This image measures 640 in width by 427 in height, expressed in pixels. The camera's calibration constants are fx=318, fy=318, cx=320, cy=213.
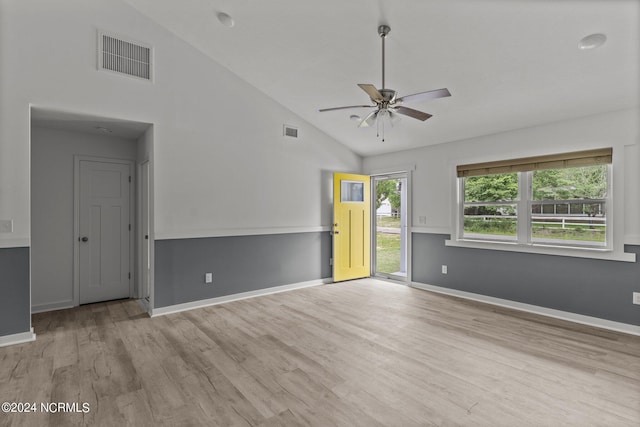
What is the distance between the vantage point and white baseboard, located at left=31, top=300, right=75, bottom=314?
4051 mm

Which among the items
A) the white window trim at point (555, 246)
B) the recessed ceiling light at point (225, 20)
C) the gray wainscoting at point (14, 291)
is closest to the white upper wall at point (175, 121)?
the gray wainscoting at point (14, 291)

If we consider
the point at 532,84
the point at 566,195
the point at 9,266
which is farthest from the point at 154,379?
the point at 566,195

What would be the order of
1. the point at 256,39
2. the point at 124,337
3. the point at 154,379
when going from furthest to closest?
the point at 256,39 < the point at 124,337 < the point at 154,379

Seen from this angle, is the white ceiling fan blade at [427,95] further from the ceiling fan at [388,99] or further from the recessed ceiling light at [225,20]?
the recessed ceiling light at [225,20]

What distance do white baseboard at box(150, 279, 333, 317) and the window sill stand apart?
2.39 meters

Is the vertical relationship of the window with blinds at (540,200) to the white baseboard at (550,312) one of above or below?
above

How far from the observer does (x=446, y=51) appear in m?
3.20

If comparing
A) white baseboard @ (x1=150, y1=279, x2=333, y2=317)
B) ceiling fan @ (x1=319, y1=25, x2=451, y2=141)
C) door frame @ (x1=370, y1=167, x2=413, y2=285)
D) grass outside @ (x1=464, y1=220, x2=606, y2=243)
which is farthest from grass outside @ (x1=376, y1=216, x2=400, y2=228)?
ceiling fan @ (x1=319, y1=25, x2=451, y2=141)

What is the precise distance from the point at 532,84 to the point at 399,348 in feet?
10.1

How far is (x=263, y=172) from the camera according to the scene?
Answer: 493 cm

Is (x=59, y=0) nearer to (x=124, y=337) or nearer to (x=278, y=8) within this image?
(x=278, y=8)

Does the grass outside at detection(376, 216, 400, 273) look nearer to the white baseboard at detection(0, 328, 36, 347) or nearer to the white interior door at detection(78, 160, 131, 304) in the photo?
the white interior door at detection(78, 160, 131, 304)

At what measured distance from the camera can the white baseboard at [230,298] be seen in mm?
4049

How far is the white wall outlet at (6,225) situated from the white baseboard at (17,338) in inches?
40.7
